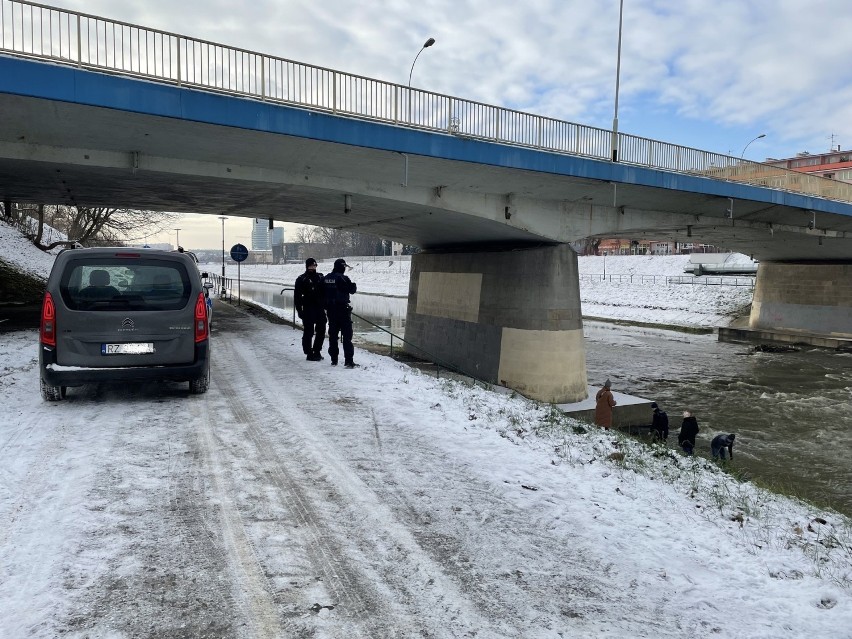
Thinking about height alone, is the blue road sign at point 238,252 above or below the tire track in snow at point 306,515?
above

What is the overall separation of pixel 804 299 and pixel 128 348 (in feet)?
122

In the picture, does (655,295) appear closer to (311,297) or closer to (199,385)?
(311,297)

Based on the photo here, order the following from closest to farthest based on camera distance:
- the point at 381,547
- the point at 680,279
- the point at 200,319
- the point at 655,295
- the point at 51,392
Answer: the point at 381,547 → the point at 51,392 → the point at 200,319 → the point at 655,295 → the point at 680,279

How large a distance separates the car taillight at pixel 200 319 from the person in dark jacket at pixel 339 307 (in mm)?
2933

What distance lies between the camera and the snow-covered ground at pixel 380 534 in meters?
2.91

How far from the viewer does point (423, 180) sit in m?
14.4

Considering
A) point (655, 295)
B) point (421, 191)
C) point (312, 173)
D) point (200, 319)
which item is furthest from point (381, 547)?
point (655, 295)

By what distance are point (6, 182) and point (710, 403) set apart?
2085 cm

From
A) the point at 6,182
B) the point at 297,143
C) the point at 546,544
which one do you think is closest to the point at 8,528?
the point at 546,544

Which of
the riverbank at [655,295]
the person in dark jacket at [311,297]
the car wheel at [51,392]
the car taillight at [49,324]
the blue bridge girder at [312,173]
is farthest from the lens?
the riverbank at [655,295]

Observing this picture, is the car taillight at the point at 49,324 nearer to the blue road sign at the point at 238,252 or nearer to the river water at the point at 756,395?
the river water at the point at 756,395

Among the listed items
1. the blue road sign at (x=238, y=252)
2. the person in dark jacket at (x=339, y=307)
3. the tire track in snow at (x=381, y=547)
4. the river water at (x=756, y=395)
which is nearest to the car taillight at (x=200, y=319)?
the tire track in snow at (x=381, y=547)

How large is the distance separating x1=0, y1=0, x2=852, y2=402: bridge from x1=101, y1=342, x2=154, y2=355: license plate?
501 cm

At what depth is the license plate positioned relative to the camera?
6.21m
